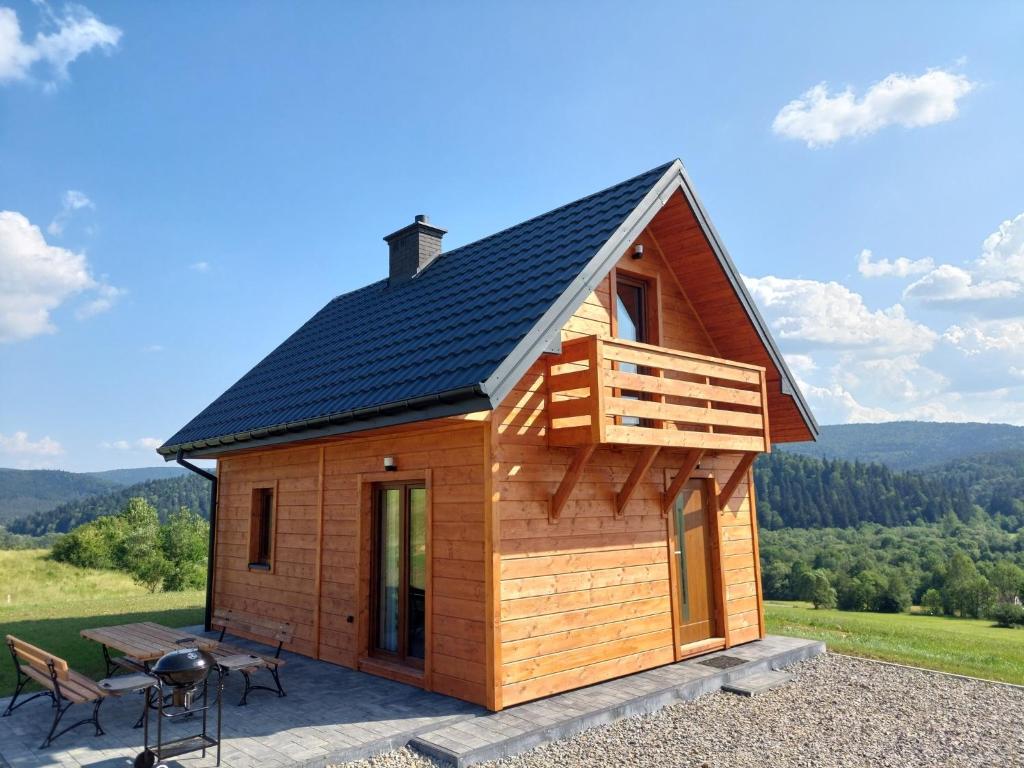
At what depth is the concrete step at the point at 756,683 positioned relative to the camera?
7219 mm

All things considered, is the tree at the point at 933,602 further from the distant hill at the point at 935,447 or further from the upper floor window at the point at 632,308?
the distant hill at the point at 935,447

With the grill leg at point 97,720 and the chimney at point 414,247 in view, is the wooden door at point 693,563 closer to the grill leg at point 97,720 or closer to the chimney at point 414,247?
the chimney at point 414,247

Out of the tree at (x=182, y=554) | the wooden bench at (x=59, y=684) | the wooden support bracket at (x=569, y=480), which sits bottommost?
the tree at (x=182, y=554)

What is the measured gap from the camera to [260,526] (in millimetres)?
10500

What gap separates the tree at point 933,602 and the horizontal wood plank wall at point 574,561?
54055 mm

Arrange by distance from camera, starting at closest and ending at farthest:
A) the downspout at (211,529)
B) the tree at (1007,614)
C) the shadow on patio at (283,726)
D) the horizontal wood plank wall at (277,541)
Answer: the shadow on patio at (283,726) < the horizontal wood plank wall at (277,541) < the downspout at (211,529) < the tree at (1007,614)

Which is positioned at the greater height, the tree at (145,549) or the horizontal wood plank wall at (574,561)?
the horizontal wood plank wall at (574,561)

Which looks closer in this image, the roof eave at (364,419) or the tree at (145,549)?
the roof eave at (364,419)

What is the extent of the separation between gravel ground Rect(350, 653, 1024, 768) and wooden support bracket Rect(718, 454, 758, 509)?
96.1 inches

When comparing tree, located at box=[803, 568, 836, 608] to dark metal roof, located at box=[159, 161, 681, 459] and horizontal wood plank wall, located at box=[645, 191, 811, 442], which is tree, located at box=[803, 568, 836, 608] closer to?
horizontal wood plank wall, located at box=[645, 191, 811, 442]

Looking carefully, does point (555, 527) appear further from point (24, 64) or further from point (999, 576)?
point (999, 576)

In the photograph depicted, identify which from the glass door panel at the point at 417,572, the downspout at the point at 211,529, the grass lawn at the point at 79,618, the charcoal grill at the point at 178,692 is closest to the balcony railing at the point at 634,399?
the glass door panel at the point at 417,572

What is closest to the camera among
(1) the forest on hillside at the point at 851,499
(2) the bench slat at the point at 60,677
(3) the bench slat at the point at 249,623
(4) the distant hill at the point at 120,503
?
(2) the bench slat at the point at 60,677

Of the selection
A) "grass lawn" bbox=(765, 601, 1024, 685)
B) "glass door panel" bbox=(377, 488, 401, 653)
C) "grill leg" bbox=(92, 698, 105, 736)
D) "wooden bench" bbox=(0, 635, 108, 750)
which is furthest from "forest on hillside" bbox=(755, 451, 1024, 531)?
"wooden bench" bbox=(0, 635, 108, 750)
